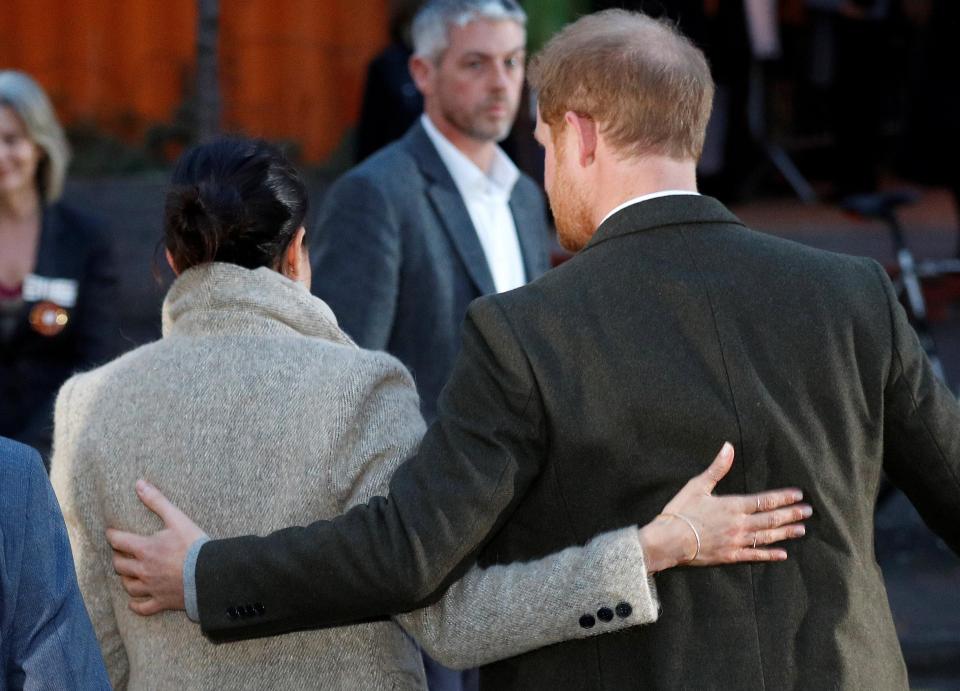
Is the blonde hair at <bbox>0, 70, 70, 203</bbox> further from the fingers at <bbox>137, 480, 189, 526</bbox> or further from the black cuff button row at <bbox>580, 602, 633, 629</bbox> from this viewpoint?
the black cuff button row at <bbox>580, 602, 633, 629</bbox>

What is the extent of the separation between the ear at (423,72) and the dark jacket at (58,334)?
111cm

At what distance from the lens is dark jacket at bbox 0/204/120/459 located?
4.59 metres

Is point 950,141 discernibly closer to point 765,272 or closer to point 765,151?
point 765,151

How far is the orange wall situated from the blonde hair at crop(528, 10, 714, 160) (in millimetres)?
7507

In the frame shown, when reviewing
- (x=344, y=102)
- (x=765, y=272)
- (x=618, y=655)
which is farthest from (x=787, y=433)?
(x=344, y=102)

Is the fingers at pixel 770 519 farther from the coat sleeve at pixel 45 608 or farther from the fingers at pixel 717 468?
the coat sleeve at pixel 45 608

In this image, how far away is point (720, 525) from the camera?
2.35m

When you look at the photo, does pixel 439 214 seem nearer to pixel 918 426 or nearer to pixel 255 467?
pixel 255 467

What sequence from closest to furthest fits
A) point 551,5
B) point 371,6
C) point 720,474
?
point 720,474 → point 551,5 → point 371,6

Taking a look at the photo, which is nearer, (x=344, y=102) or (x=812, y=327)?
(x=812, y=327)

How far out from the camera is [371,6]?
9.94 meters

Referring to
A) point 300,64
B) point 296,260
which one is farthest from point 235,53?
point 296,260

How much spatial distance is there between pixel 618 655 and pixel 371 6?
317 inches

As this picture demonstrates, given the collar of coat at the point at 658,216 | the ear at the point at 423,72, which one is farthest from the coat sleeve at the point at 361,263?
the collar of coat at the point at 658,216
